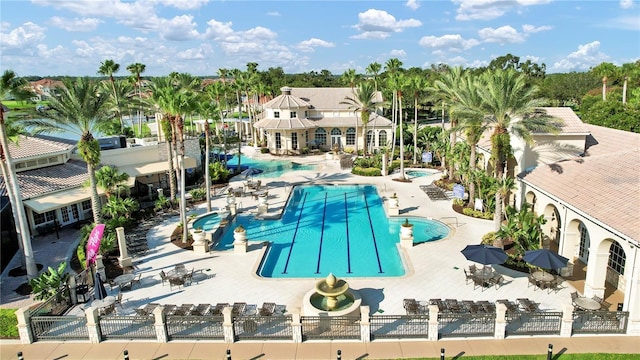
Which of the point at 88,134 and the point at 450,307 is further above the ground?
the point at 88,134

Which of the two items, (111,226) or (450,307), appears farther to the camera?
(111,226)

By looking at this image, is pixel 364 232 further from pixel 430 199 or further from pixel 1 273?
pixel 1 273

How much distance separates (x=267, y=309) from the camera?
16.9 m

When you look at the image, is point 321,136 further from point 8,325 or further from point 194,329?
point 8,325

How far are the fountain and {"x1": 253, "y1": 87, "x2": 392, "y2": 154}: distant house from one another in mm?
38088

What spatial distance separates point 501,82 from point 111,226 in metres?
25.4

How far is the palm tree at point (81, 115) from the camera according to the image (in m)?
23.0

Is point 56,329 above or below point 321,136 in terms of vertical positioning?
below

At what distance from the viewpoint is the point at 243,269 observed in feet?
72.5

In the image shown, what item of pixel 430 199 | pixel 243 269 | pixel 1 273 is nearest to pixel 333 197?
pixel 430 199

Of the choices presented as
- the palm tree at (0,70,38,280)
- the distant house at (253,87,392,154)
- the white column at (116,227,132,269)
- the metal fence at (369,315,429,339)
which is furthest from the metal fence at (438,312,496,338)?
the distant house at (253,87,392,154)

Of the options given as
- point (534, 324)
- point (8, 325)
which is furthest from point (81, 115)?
point (534, 324)

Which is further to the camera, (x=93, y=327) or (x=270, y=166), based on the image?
(x=270, y=166)

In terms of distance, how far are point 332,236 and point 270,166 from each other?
24.6 meters
